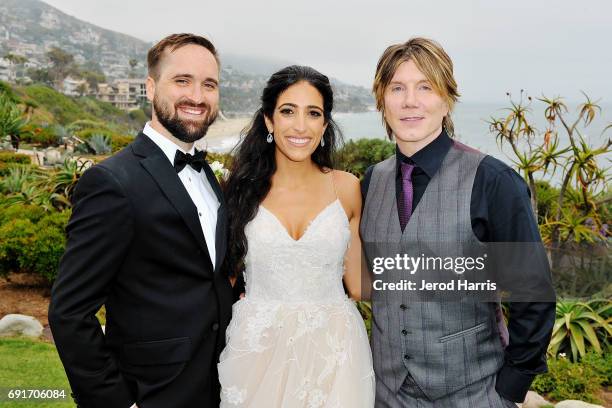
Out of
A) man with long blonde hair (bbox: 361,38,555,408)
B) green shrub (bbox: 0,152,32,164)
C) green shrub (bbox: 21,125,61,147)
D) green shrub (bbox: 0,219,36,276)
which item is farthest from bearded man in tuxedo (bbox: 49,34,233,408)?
green shrub (bbox: 21,125,61,147)

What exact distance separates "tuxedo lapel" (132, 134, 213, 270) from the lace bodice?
61cm

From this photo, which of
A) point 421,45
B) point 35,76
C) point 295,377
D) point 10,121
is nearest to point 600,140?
point 421,45

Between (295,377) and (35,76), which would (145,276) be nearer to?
(295,377)

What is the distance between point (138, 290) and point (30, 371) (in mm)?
4344

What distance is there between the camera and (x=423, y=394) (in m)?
2.83

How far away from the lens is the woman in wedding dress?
313 cm

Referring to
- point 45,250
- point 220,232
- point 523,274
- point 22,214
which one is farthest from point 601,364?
point 22,214

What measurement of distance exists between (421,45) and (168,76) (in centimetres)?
139

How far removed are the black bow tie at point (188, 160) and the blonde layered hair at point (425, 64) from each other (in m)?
1.08

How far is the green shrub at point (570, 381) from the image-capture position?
5930 mm

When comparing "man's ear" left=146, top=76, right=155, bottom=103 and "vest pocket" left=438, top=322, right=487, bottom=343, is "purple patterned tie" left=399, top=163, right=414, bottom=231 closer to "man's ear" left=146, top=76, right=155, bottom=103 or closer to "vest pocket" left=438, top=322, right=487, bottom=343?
"vest pocket" left=438, top=322, right=487, bottom=343

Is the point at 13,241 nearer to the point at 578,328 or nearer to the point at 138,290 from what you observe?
the point at 138,290

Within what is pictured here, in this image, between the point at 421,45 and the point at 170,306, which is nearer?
the point at 170,306

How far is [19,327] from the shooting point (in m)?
7.52
